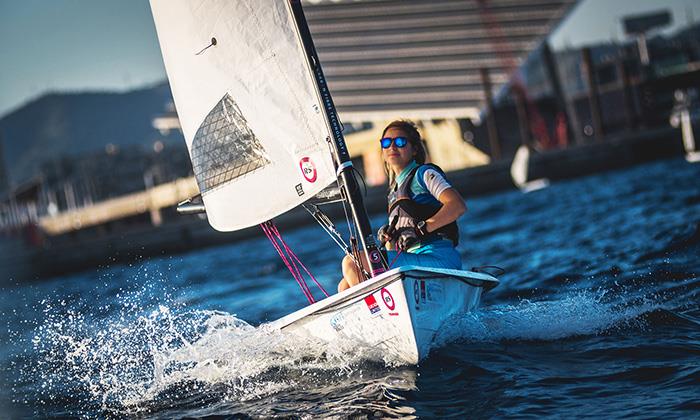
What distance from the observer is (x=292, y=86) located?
18.2ft

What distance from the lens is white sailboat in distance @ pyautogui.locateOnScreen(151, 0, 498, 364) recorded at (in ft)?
16.1

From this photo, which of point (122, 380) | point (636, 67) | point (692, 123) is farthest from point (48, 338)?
point (636, 67)

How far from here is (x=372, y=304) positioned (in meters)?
4.86

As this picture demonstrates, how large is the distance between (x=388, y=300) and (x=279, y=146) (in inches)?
62.4

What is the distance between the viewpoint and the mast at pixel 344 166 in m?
5.20

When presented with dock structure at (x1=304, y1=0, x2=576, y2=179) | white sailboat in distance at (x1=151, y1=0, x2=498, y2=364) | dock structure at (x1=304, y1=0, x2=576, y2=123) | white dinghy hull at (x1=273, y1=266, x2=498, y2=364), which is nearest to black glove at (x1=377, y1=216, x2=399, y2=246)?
white sailboat in distance at (x1=151, y1=0, x2=498, y2=364)

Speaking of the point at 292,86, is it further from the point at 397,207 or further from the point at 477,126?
the point at 477,126

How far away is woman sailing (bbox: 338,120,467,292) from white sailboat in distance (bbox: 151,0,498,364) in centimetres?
24

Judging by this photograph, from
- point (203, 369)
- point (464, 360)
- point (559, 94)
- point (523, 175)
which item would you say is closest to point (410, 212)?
point (464, 360)

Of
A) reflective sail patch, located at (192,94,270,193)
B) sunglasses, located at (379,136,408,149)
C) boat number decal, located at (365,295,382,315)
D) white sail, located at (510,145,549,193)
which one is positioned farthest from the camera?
white sail, located at (510,145,549,193)

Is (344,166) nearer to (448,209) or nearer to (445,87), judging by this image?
(448,209)

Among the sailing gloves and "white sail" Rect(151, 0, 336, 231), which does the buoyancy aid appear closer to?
the sailing gloves

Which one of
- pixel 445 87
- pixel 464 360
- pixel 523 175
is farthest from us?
pixel 445 87

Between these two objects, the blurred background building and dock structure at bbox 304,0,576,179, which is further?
dock structure at bbox 304,0,576,179
